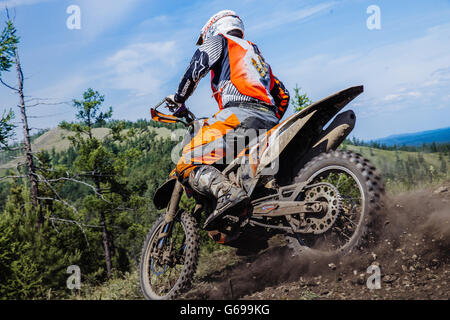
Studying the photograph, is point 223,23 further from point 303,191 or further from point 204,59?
point 303,191

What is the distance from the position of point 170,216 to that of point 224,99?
169 centimetres

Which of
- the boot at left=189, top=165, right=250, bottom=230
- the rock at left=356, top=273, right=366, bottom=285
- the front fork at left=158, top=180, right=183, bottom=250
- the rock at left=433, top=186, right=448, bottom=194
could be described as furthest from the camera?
the rock at left=433, top=186, right=448, bottom=194

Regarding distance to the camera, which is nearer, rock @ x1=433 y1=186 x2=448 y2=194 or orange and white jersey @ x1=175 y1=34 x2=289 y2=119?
orange and white jersey @ x1=175 y1=34 x2=289 y2=119

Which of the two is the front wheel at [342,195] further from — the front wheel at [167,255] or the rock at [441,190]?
the rock at [441,190]

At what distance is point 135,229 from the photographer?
32.4 m

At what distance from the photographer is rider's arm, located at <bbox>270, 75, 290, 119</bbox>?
4816mm

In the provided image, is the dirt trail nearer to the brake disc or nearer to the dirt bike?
the dirt bike

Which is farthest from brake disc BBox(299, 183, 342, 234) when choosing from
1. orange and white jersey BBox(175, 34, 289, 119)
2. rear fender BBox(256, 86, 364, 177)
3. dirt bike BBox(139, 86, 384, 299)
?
orange and white jersey BBox(175, 34, 289, 119)

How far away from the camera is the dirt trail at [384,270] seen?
3.12m

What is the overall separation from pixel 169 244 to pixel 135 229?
29.0 metres

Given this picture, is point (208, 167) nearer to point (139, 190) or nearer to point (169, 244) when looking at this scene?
point (169, 244)

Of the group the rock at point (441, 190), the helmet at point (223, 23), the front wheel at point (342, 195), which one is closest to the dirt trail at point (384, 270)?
the front wheel at point (342, 195)

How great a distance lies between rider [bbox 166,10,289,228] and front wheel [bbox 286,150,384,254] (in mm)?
805
